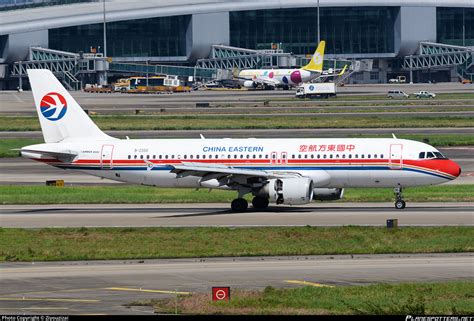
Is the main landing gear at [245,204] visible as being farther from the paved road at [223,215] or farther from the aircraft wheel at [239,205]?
the paved road at [223,215]

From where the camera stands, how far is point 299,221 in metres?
54.7

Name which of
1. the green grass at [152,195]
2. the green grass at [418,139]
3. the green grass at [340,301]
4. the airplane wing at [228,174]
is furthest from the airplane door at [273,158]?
the green grass at [418,139]

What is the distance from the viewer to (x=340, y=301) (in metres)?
33.2

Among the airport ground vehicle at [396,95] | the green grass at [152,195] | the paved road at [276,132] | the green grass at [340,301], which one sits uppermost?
the airport ground vehicle at [396,95]

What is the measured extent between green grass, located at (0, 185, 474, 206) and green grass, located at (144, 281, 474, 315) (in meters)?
29.3

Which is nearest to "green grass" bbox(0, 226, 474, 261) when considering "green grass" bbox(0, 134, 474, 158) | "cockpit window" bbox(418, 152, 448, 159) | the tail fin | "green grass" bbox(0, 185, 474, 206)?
"cockpit window" bbox(418, 152, 448, 159)

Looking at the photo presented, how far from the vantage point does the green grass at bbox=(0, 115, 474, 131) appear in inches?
4599

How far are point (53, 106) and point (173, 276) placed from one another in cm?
2971

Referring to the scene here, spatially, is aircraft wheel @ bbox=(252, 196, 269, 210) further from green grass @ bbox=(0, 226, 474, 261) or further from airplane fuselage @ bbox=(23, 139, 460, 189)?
green grass @ bbox=(0, 226, 474, 261)

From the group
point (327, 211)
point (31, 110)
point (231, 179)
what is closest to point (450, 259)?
point (327, 211)

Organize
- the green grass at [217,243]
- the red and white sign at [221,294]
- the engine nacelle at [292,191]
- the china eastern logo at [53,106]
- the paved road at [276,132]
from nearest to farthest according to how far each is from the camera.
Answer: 1. the red and white sign at [221,294]
2. the green grass at [217,243]
3. the engine nacelle at [292,191]
4. the china eastern logo at [53,106]
5. the paved road at [276,132]

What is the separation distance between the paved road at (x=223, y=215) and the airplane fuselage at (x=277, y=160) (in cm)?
165

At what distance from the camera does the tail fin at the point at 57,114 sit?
66625 millimetres

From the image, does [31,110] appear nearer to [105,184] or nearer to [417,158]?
[105,184]
